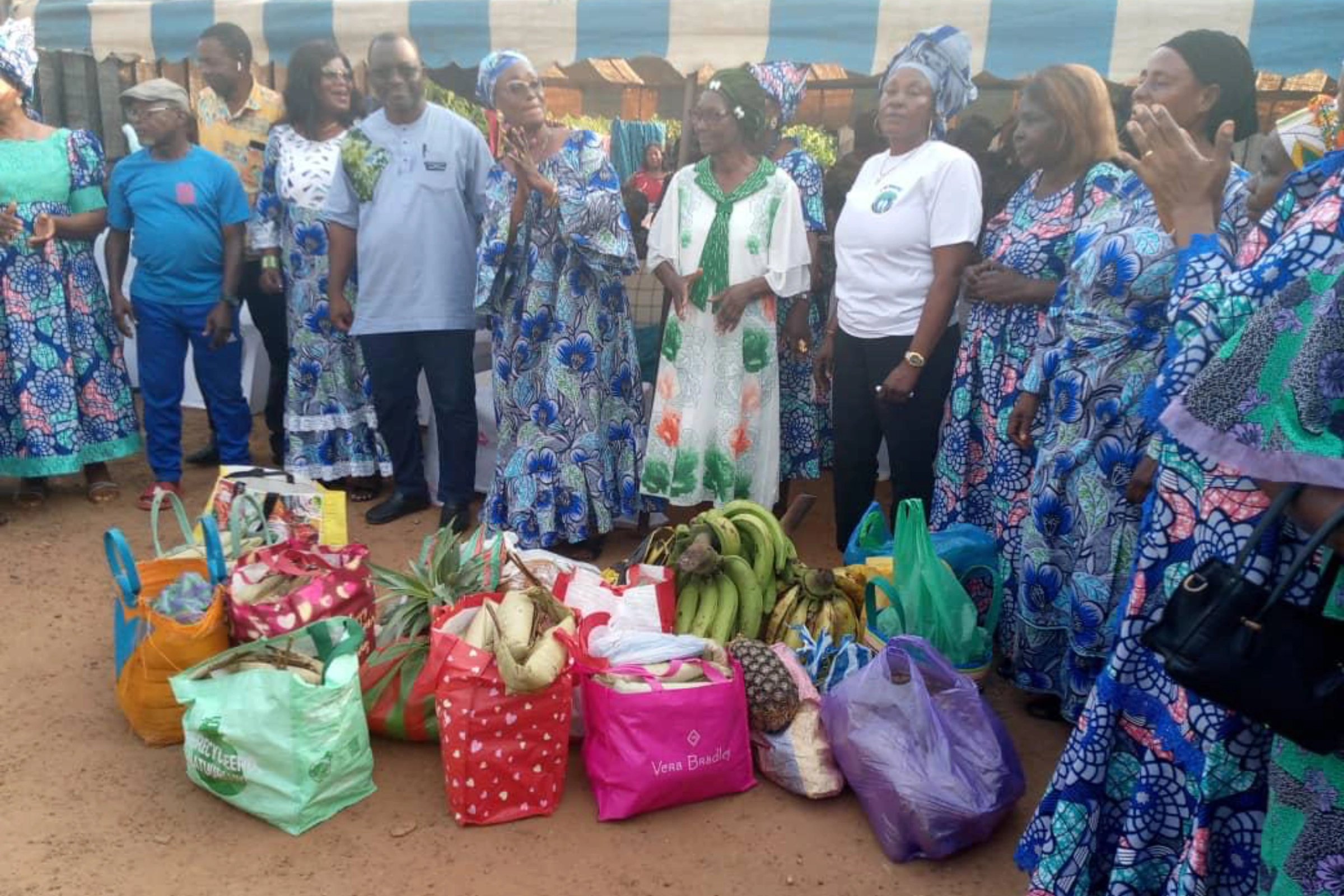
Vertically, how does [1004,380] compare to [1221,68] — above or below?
below

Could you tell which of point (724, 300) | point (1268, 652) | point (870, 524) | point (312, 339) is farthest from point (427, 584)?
point (1268, 652)

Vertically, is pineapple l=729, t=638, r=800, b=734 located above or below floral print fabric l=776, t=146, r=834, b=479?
below

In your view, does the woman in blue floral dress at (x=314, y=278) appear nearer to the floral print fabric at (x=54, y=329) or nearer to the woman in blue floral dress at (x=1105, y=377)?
the floral print fabric at (x=54, y=329)

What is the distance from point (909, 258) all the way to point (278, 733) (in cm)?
259

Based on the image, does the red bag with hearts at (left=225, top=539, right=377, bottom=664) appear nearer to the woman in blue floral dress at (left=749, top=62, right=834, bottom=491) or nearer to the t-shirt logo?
the woman in blue floral dress at (left=749, top=62, right=834, bottom=491)

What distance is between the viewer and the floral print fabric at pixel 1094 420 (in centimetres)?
286

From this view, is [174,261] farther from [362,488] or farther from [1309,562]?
[1309,562]

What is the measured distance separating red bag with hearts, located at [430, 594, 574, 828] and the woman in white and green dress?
5.60ft

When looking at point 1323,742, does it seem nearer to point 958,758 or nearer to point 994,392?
point 958,758

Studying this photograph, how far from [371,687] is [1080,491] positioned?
2112 millimetres

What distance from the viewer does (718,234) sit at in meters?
4.26

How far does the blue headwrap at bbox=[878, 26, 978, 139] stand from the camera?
3893mm

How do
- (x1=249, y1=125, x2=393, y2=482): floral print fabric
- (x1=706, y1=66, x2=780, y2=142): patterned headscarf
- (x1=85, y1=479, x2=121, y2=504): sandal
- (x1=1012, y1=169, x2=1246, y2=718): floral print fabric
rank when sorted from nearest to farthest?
(x1=1012, y1=169, x2=1246, y2=718): floral print fabric → (x1=706, y1=66, x2=780, y2=142): patterned headscarf → (x1=249, y1=125, x2=393, y2=482): floral print fabric → (x1=85, y1=479, x2=121, y2=504): sandal

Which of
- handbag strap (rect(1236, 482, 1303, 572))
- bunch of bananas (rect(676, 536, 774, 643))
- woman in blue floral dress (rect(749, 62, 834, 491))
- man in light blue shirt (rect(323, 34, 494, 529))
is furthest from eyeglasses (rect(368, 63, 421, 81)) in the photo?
handbag strap (rect(1236, 482, 1303, 572))
